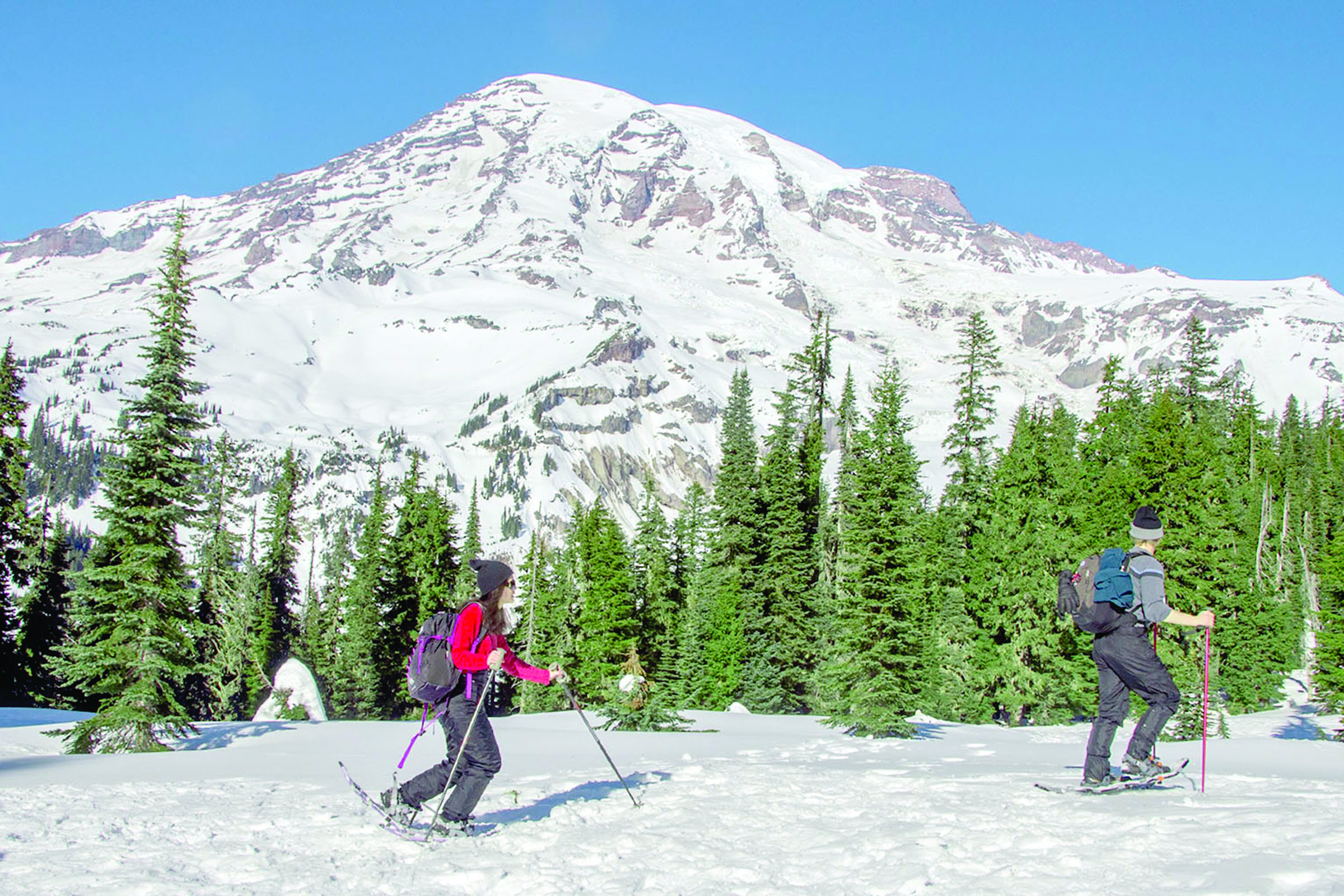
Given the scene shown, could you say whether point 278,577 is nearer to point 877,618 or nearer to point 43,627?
point 43,627

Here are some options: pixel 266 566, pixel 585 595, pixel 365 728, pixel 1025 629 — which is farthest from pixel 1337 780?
pixel 266 566

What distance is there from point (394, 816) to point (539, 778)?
11.9ft

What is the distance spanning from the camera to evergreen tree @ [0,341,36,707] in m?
29.3

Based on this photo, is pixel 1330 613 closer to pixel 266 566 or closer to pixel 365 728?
pixel 365 728

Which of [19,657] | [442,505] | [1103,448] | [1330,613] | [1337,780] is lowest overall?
[19,657]

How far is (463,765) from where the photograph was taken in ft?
26.0

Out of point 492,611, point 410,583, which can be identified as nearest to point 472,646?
point 492,611

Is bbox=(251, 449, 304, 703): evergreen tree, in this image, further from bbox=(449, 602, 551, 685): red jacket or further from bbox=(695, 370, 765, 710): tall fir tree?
bbox=(449, 602, 551, 685): red jacket

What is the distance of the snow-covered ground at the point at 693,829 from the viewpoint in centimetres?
638

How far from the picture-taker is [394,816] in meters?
7.88

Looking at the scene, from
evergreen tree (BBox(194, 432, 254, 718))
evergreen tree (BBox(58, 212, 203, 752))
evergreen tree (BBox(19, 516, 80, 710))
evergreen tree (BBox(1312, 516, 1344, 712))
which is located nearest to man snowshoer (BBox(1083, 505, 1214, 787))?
evergreen tree (BBox(58, 212, 203, 752))

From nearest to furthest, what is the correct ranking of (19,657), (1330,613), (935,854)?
(935,854) < (1330,613) < (19,657)

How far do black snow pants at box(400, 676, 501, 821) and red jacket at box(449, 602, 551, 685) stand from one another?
27 centimetres

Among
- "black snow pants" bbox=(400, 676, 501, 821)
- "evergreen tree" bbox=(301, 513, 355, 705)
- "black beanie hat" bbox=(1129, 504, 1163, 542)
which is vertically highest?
"black beanie hat" bbox=(1129, 504, 1163, 542)
